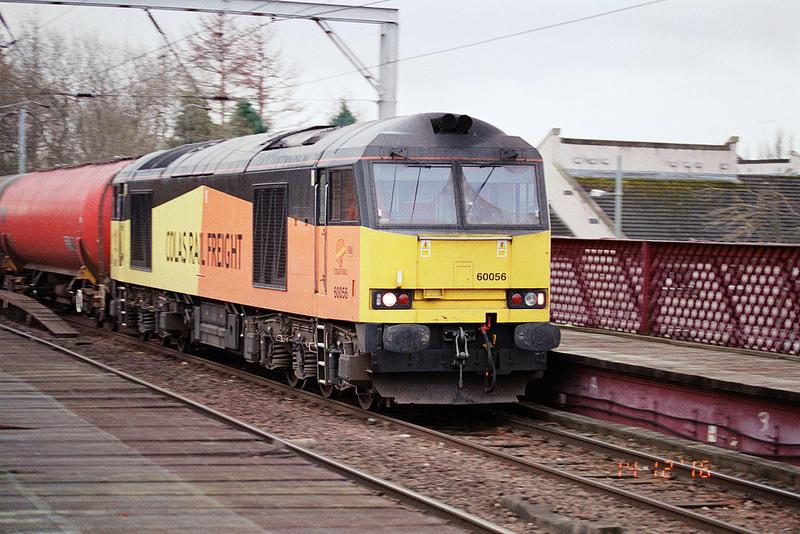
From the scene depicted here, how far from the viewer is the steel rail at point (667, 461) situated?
30.5 ft

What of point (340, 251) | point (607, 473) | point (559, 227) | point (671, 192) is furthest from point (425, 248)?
point (671, 192)

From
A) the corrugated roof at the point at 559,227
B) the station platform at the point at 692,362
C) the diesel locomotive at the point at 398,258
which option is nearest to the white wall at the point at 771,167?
the corrugated roof at the point at 559,227

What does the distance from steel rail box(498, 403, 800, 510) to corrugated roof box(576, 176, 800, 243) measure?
25.5 m

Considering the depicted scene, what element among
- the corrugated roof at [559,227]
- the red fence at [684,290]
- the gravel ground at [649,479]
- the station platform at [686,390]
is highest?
the corrugated roof at [559,227]

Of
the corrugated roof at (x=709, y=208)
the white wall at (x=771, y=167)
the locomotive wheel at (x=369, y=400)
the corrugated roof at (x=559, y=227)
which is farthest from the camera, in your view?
the white wall at (x=771, y=167)

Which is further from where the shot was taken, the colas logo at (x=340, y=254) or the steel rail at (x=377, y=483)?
the colas logo at (x=340, y=254)

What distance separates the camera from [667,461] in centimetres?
1058

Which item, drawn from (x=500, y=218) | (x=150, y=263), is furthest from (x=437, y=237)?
(x=150, y=263)

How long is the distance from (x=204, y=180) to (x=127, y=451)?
7553mm

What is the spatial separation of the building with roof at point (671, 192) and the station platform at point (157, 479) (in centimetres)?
2414

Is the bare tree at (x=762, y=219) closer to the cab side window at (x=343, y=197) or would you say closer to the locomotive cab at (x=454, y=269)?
the locomotive cab at (x=454, y=269)

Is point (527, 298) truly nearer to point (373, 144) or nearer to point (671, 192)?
A: point (373, 144)

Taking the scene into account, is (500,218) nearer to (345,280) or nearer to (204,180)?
(345,280)
